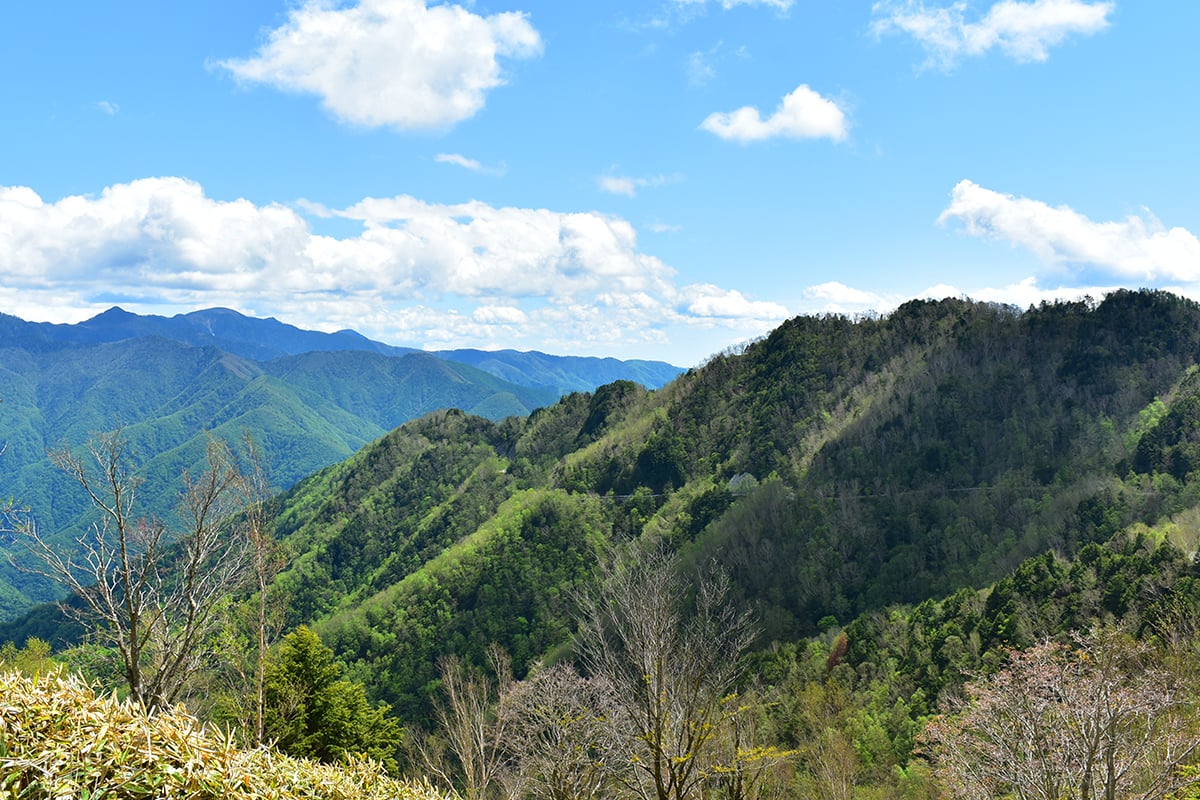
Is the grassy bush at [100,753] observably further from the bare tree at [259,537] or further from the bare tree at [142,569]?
the bare tree at [259,537]

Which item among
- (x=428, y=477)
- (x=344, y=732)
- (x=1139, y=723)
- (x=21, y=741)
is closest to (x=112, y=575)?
(x=21, y=741)

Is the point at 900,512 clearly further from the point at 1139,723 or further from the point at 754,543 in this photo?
Answer: the point at 1139,723

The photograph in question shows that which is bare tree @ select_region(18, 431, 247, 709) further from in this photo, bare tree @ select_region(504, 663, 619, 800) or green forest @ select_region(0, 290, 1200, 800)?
bare tree @ select_region(504, 663, 619, 800)

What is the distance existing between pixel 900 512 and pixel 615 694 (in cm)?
7739

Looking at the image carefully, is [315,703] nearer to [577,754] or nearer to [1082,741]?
[577,754]

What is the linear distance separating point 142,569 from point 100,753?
10100 millimetres

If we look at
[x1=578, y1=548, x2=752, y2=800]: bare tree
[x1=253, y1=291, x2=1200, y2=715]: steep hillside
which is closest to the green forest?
[x1=578, y1=548, x2=752, y2=800]: bare tree

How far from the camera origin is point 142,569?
1142 cm

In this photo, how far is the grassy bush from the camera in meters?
2.86

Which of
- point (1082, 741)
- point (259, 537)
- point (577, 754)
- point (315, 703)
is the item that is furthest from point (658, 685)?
point (315, 703)

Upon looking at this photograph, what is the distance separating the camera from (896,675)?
168ft

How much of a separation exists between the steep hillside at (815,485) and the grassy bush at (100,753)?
240 feet

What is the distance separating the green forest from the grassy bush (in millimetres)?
138

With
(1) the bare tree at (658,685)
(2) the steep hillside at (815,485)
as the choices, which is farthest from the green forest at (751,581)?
(2) the steep hillside at (815,485)
